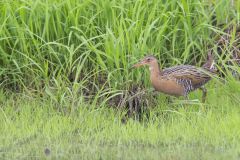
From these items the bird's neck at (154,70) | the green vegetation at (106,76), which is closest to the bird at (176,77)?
the bird's neck at (154,70)

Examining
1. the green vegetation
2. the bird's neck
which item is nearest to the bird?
the bird's neck

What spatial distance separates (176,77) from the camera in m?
7.36

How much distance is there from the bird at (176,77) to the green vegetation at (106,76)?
0.41ft

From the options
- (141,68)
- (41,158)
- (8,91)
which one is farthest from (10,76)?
(41,158)

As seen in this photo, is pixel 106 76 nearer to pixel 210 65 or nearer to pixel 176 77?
pixel 176 77

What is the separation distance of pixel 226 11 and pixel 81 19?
1.48m

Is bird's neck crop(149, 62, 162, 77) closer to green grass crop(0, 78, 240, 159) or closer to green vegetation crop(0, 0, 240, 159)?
green vegetation crop(0, 0, 240, 159)

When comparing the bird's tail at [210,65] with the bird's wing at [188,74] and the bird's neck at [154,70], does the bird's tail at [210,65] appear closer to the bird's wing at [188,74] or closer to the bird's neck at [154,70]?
the bird's wing at [188,74]

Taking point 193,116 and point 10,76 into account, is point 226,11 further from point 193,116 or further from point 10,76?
point 10,76

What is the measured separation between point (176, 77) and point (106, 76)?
0.66 metres

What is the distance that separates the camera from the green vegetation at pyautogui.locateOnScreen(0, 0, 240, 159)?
6.57 m

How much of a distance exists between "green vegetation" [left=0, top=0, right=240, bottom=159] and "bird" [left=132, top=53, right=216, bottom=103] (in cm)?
13

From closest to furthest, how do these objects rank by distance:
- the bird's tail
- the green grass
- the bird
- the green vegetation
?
1. the green grass
2. the green vegetation
3. the bird
4. the bird's tail

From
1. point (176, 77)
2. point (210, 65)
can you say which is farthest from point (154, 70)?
point (210, 65)
